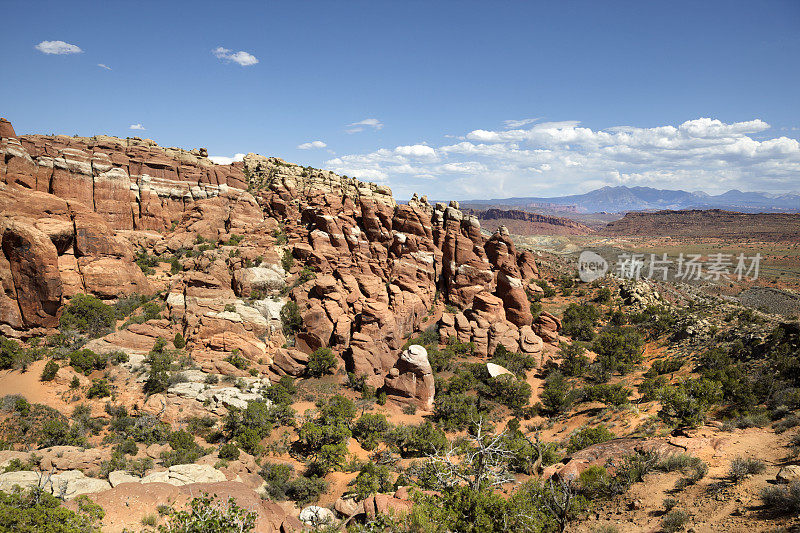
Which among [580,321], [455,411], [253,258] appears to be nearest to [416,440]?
[455,411]

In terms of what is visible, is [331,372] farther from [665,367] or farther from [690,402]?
[665,367]

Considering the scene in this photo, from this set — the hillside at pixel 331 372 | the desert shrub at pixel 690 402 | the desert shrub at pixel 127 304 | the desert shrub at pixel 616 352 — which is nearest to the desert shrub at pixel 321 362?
the hillside at pixel 331 372

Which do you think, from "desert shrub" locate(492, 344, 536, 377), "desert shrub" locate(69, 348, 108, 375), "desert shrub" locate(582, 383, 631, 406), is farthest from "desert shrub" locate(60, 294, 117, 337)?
"desert shrub" locate(582, 383, 631, 406)

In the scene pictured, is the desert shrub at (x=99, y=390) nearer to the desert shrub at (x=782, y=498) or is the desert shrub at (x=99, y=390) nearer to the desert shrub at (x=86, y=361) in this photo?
the desert shrub at (x=86, y=361)

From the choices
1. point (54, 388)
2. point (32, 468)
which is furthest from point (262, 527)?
point (54, 388)

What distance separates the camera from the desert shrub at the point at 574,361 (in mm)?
39406

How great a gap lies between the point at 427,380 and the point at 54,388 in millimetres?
29753

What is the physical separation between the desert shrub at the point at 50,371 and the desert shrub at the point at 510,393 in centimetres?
3699

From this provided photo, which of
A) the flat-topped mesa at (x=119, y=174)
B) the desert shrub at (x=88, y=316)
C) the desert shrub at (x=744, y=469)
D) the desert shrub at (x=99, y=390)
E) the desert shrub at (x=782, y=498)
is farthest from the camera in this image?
the flat-topped mesa at (x=119, y=174)

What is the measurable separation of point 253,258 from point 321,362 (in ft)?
54.1

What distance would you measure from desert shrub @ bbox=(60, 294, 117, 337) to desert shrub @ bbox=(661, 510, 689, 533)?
1656 inches

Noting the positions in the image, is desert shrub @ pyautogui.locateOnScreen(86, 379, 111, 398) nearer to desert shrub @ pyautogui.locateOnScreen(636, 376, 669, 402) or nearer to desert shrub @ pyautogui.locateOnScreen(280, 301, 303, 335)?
desert shrub @ pyautogui.locateOnScreen(280, 301, 303, 335)

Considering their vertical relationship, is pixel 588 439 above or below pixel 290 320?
below

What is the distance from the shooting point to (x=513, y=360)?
136 ft
